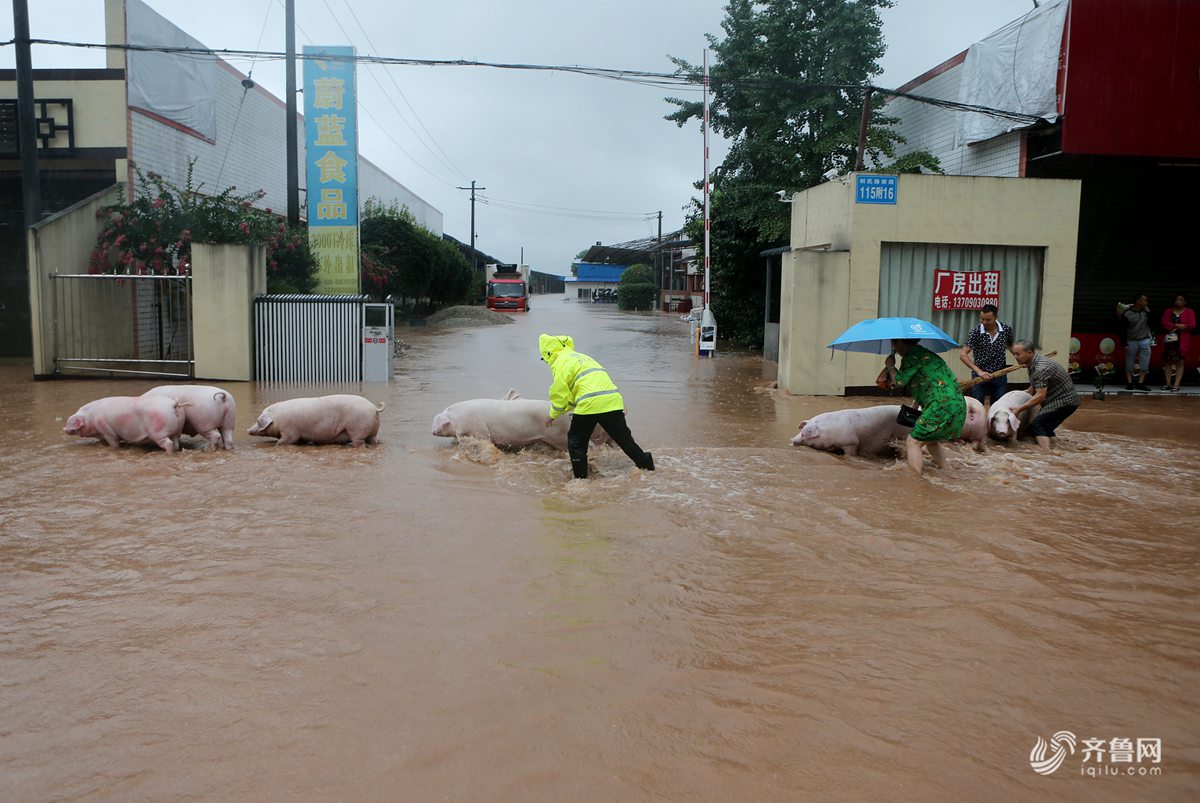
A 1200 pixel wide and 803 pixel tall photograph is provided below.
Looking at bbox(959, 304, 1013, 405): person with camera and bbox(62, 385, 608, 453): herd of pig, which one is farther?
bbox(959, 304, 1013, 405): person with camera

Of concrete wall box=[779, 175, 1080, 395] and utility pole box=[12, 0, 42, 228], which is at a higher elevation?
utility pole box=[12, 0, 42, 228]

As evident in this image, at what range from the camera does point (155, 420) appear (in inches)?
362

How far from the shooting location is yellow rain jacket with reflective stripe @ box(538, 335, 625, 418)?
321 inches

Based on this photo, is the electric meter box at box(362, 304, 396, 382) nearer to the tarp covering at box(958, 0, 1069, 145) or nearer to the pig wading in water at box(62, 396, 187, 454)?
the pig wading in water at box(62, 396, 187, 454)

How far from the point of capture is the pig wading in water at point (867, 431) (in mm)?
9727

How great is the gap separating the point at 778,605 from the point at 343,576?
2601mm

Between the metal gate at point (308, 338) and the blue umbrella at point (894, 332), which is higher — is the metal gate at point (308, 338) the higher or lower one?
the lower one

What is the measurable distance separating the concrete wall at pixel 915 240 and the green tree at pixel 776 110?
8744 millimetres

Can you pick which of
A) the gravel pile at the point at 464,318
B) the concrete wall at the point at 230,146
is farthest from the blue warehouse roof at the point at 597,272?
the concrete wall at the point at 230,146

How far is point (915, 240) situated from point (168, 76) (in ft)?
49.1

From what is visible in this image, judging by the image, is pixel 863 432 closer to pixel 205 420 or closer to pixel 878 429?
pixel 878 429

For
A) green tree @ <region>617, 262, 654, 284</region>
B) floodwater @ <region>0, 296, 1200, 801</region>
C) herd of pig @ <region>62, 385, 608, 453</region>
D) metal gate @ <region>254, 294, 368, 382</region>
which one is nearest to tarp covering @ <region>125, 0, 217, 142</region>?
metal gate @ <region>254, 294, 368, 382</region>

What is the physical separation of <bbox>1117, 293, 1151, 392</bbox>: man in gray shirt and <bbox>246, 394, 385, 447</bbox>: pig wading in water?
1242cm

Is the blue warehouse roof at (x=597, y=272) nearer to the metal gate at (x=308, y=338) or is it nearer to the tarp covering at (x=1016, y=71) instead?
the tarp covering at (x=1016, y=71)
